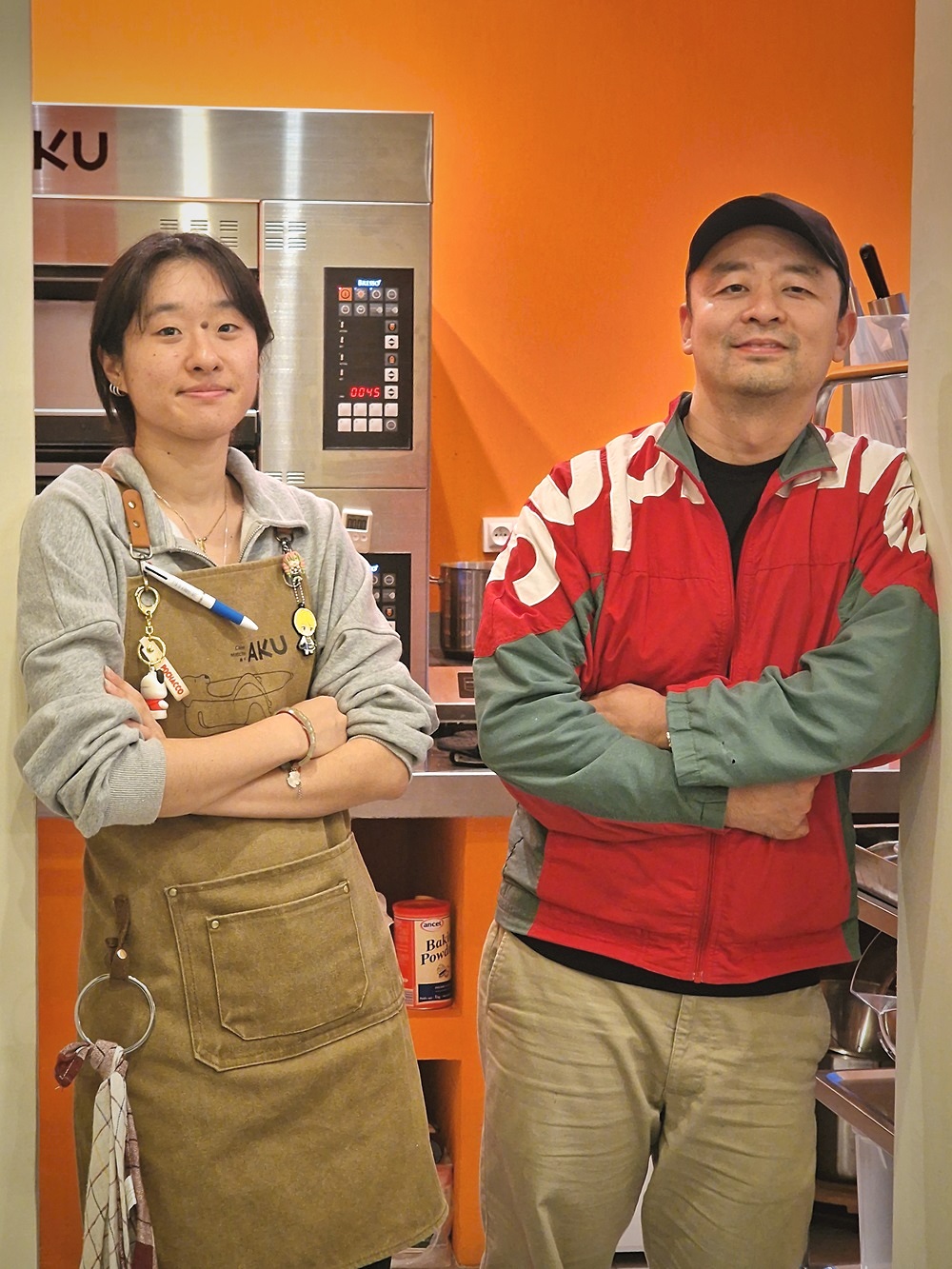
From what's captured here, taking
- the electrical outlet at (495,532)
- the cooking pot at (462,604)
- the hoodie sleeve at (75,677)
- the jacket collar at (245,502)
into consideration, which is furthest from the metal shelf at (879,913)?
the electrical outlet at (495,532)

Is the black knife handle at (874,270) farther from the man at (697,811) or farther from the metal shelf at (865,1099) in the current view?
the metal shelf at (865,1099)

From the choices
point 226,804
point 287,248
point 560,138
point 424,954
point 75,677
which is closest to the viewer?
point 75,677

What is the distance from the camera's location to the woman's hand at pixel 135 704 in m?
1.47

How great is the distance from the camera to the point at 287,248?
9.64 feet

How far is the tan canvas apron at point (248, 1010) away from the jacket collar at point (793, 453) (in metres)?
0.51

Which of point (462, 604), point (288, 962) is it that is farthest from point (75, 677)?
point (462, 604)

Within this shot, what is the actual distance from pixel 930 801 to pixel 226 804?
2.66 ft

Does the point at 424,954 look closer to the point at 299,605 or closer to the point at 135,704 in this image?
the point at 299,605

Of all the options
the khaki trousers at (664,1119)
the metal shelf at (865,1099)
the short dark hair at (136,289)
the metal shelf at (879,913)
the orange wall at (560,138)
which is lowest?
the metal shelf at (865,1099)

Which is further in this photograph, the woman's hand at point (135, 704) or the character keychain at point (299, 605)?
the character keychain at point (299, 605)

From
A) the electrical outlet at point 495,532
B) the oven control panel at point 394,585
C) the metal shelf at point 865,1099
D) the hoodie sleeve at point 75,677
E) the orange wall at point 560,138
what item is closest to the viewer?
the hoodie sleeve at point 75,677

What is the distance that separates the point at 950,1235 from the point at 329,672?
94cm

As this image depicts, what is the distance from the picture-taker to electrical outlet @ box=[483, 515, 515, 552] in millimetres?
3713

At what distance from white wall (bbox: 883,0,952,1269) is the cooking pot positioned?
174 cm
